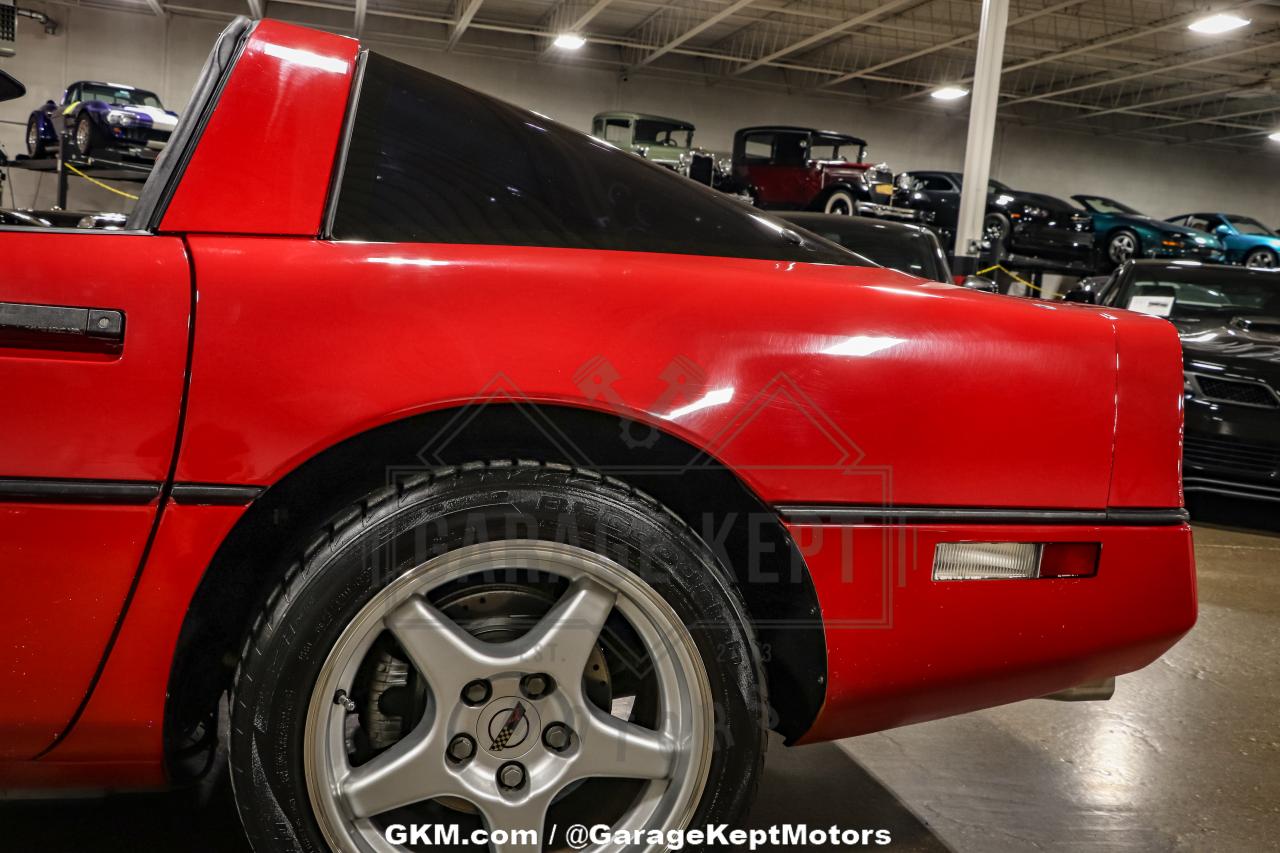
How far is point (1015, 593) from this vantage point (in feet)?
4.38

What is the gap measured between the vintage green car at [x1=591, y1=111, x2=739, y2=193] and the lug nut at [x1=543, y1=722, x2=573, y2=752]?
13.3 metres

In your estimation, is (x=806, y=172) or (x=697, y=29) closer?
(x=806, y=172)

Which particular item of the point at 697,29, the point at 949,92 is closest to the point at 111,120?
the point at 697,29

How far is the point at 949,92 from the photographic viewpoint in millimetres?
19953

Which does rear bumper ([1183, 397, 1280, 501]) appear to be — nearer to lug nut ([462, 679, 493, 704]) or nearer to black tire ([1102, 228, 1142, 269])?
lug nut ([462, 679, 493, 704])

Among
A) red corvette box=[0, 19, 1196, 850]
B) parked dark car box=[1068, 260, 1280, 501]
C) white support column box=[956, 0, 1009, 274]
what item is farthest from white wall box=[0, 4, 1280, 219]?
red corvette box=[0, 19, 1196, 850]

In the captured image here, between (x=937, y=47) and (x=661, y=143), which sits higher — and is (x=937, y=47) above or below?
above

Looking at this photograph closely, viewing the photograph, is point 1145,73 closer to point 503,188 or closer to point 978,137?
point 978,137

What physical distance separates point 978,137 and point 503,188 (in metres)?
8.63

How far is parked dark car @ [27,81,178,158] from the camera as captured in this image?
36.9ft

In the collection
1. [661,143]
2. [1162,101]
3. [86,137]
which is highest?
[1162,101]

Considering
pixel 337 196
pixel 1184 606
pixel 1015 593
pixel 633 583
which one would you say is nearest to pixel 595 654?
pixel 633 583

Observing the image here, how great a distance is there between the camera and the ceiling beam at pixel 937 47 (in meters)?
14.0

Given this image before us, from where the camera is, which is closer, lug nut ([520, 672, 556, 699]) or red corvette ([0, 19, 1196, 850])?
red corvette ([0, 19, 1196, 850])
